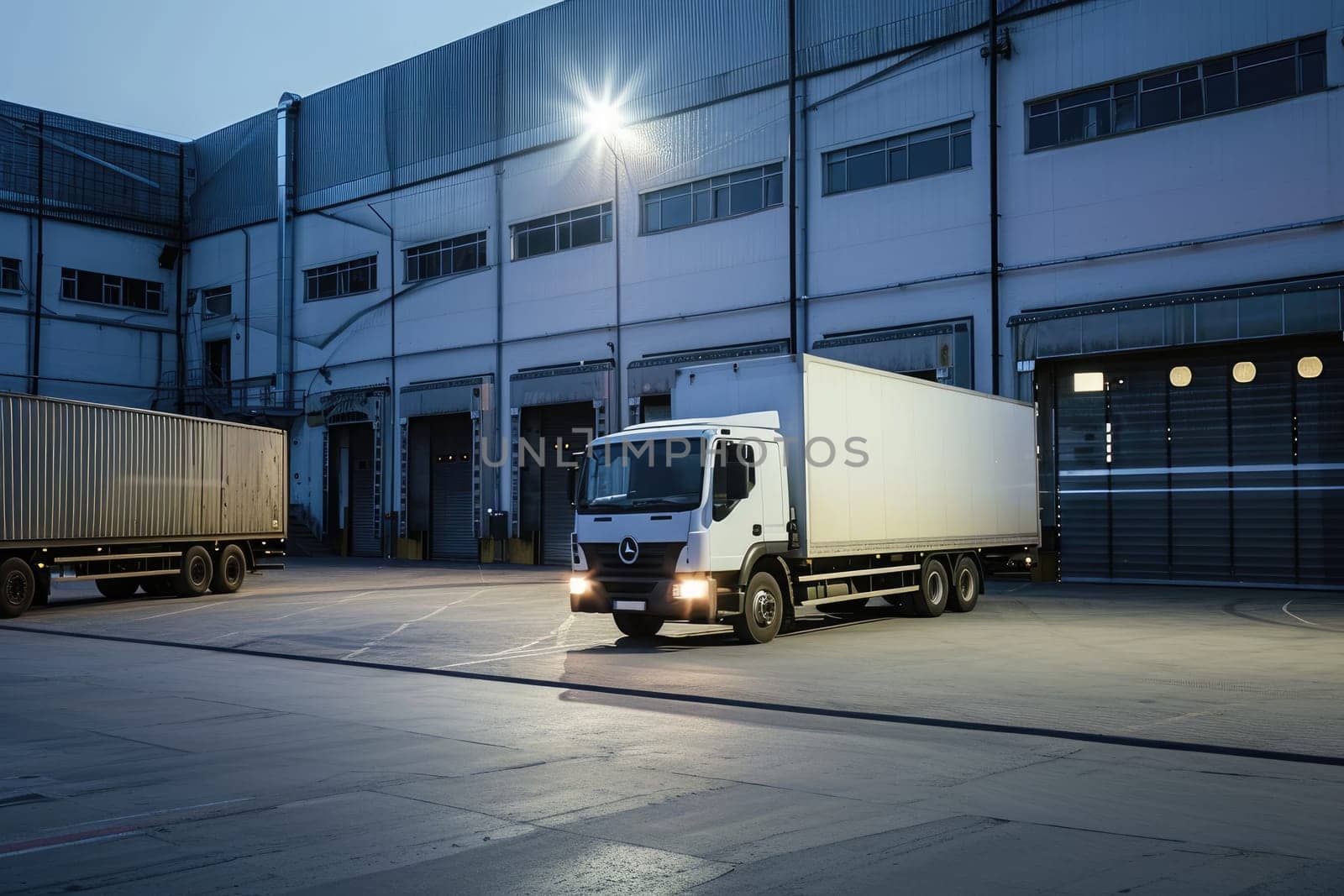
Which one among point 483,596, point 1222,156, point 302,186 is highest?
point 302,186

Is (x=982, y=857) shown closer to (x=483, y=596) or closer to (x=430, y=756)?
(x=430, y=756)

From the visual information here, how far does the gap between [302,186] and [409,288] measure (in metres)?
7.20

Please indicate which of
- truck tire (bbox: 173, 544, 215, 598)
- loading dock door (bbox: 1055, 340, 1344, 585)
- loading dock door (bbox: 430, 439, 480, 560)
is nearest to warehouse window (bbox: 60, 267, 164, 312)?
loading dock door (bbox: 430, 439, 480, 560)

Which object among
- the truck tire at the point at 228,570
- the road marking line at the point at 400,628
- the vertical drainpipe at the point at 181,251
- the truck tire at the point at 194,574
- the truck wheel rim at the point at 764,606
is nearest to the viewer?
the road marking line at the point at 400,628

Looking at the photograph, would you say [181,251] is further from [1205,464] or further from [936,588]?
[936,588]

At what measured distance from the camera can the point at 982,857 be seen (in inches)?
233

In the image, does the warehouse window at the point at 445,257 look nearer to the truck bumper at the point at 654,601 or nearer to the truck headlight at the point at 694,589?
the truck bumper at the point at 654,601

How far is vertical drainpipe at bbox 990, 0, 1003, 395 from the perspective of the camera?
93.6 feet

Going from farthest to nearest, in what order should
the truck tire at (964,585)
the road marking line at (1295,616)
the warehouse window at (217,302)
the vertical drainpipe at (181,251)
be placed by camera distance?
the vertical drainpipe at (181,251)
the warehouse window at (217,302)
the truck tire at (964,585)
the road marking line at (1295,616)

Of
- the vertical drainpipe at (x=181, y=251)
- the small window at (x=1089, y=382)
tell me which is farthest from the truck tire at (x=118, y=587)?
the vertical drainpipe at (x=181, y=251)

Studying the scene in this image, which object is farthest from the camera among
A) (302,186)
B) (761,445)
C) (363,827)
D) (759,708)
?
(302,186)

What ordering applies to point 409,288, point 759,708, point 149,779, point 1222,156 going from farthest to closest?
point 409,288 < point 1222,156 < point 759,708 < point 149,779

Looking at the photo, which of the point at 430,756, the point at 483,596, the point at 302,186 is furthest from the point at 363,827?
the point at 302,186

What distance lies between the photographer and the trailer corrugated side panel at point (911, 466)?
16984 millimetres
